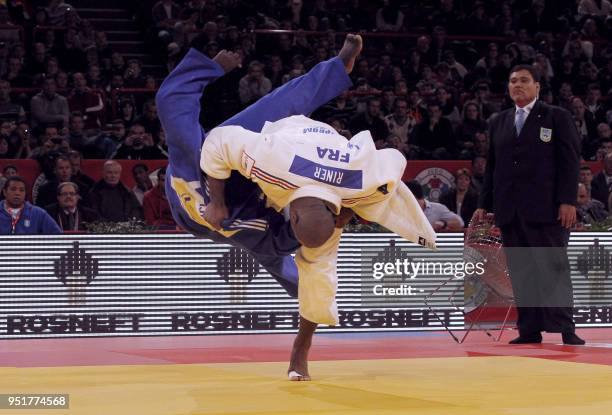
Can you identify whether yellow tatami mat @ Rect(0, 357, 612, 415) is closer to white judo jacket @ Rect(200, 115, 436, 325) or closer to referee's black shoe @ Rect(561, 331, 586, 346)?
white judo jacket @ Rect(200, 115, 436, 325)

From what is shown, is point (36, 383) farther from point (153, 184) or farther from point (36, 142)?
point (36, 142)

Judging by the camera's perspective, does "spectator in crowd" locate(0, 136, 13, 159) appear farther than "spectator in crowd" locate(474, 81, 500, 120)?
No

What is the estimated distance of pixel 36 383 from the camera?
3871 millimetres

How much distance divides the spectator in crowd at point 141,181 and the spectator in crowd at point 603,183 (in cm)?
404

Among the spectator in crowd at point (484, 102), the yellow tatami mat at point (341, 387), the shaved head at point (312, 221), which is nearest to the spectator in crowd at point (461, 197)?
the spectator in crowd at point (484, 102)

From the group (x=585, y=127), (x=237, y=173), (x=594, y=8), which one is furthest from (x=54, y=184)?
(x=594, y=8)

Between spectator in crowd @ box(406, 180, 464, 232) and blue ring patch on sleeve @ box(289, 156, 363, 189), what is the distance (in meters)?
4.34

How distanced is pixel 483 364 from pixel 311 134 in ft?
4.74

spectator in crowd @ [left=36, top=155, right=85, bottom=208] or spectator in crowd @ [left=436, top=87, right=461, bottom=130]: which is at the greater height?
spectator in crowd @ [left=436, top=87, right=461, bottom=130]

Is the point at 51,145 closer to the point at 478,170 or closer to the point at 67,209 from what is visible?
the point at 67,209

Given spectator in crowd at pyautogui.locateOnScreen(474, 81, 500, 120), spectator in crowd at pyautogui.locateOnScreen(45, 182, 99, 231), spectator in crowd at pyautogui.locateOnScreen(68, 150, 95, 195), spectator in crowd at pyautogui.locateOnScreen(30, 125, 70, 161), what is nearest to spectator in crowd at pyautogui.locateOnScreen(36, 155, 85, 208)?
spectator in crowd at pyautogui.locateOnScreen(68, 150, 95, 195)

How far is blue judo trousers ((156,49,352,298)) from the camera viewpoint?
13.4ft

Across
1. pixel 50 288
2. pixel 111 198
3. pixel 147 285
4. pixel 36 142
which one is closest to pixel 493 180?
pixel 147 285

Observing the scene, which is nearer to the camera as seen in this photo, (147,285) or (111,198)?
(147,285)
